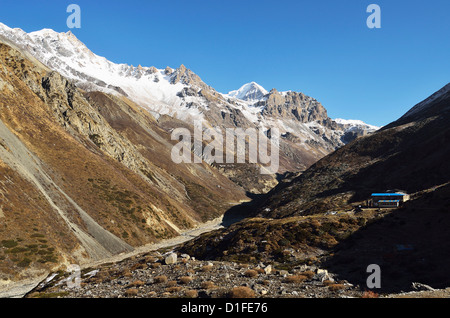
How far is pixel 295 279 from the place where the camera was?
85.8ft

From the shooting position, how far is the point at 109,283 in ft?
99.7

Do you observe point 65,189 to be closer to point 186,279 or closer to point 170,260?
point 170,260

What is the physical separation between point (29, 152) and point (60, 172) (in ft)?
31.9

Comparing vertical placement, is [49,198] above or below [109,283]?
above

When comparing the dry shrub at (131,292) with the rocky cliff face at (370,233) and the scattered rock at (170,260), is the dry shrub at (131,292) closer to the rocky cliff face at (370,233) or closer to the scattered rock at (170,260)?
the scattered rock at (170,260)

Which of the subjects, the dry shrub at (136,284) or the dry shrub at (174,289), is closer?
the dry shrub at (174,289)

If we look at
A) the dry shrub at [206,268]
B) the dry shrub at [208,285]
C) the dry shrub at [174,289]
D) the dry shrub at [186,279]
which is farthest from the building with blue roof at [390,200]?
the dry shrub at [174,289]

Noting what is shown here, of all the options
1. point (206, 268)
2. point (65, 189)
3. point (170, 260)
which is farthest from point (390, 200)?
point (65, 189)

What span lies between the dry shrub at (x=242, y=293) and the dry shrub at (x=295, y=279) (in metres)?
5.70

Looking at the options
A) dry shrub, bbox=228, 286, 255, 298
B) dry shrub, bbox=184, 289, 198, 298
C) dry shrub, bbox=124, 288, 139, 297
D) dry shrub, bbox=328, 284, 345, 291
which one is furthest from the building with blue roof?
dry shrub, bbox=124, 288, 139, 297

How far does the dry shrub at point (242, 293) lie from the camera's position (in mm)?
21438

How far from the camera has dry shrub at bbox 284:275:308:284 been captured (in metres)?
26.0
